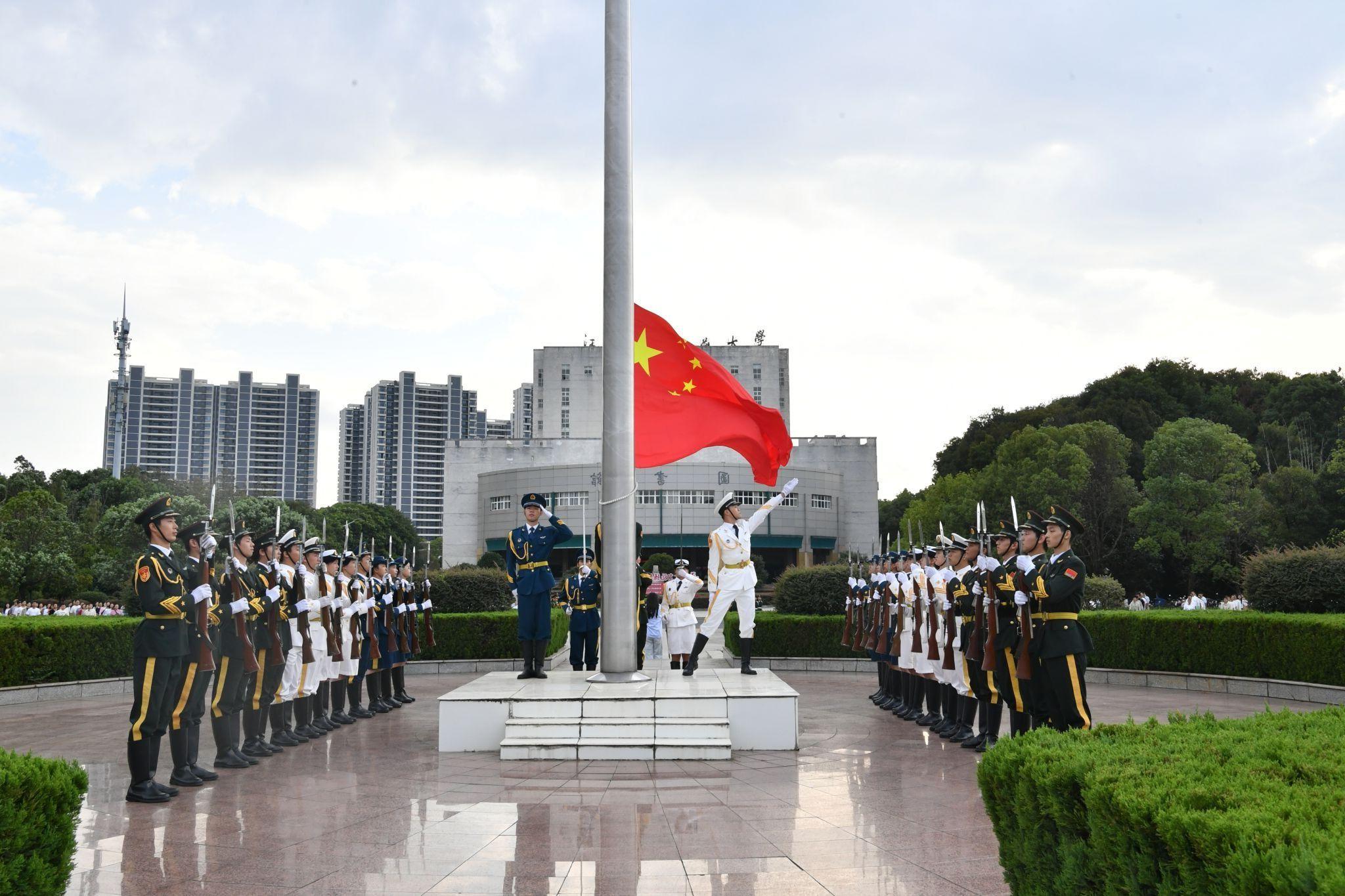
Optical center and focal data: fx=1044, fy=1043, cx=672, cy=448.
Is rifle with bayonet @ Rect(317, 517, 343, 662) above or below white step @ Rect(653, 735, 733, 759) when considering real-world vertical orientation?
above

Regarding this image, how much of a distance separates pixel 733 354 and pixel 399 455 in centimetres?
4627

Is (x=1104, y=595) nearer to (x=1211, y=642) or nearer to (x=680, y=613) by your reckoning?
(x=1211, y=642)

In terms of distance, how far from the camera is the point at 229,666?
911 cm

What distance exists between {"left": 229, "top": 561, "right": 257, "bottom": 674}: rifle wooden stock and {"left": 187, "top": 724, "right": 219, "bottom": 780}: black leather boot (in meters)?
0.75

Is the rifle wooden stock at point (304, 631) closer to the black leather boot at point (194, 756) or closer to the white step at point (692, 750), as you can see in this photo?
the black leather boot at point (194, 756)

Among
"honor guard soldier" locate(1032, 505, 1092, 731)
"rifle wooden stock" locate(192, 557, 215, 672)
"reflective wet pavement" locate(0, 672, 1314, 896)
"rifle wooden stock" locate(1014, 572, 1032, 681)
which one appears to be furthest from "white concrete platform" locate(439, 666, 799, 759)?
"honor guard soldier" locate(1032, 505, 1092, 731)

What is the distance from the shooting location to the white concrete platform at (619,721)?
9.37 meters

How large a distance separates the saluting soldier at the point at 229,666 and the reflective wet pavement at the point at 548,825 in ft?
1.08

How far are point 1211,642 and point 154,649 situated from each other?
558 inches

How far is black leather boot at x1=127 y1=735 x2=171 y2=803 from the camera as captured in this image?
7.56 metres

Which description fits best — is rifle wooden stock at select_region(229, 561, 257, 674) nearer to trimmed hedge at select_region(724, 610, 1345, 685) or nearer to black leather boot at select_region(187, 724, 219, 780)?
black leather boot at select_region(187, 724, 219, 780)

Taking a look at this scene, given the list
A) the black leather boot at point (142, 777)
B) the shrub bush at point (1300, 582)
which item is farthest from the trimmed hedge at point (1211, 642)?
the black leather boot at point (142, 777)

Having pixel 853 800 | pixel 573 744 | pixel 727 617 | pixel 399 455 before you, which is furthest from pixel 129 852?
pixel 399 455

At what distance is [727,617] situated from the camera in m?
21.6
